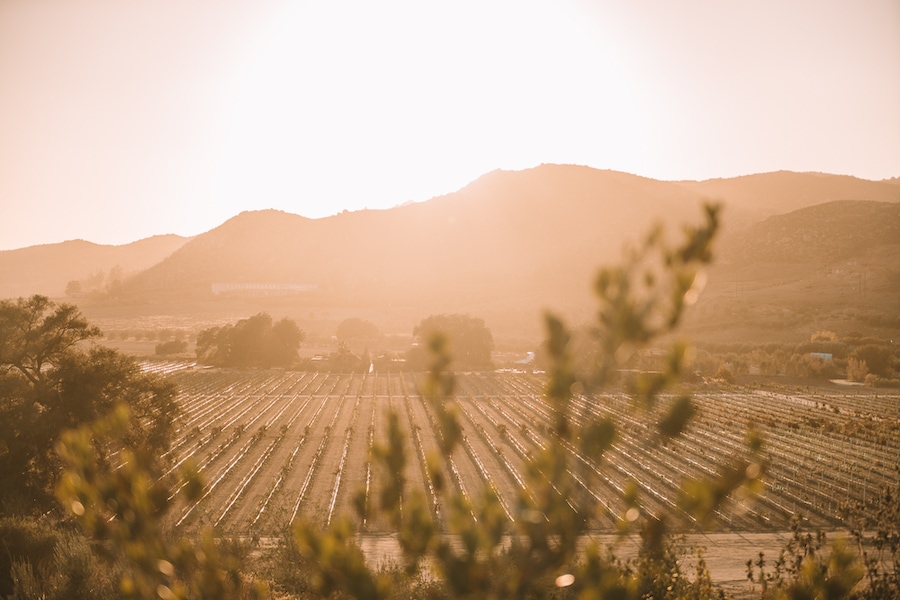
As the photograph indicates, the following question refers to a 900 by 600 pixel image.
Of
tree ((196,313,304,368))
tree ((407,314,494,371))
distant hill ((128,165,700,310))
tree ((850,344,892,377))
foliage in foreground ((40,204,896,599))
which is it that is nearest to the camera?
foliage in foreground ((40,204,896,599))

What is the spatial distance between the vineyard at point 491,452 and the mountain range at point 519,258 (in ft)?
150

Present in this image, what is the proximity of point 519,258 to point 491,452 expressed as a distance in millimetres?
129549

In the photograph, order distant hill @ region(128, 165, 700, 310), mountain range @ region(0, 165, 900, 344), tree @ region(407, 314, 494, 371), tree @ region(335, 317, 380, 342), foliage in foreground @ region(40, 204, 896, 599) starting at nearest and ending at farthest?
1. foliage in foreground @ region(40, 204, 896, 599)
2. tree @ region(407, 314, 494, 371)
3. tree @ region(335, 317, 380, 342)
4. mountain range @ region(0, 165, 900, 344)
5. distant hill @ region(128, 165, 700, 310)

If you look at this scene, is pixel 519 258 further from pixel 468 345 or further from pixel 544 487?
pixel 544 487

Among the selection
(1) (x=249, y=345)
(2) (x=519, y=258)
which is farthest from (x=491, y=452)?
(2) (x=519, y=258)

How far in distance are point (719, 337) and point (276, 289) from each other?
99.2 metres

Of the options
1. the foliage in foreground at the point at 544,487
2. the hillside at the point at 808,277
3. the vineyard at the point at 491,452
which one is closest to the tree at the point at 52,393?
the vineyard at the point at 491,452

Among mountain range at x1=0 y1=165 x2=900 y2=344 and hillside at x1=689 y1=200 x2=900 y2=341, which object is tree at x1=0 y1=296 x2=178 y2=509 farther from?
hillside at x1=689 y1=200 x2=900 y2=341

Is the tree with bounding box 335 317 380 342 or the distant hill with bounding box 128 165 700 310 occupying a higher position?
the distant hill with bounding box 128 165 700 310

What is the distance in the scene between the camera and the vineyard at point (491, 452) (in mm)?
23219

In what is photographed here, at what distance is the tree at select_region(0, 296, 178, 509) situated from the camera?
20.5 metres

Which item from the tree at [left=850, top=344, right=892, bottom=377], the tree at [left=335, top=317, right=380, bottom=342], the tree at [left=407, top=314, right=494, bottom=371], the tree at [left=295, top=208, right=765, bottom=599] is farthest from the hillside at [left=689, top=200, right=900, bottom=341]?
the tree at [left=295, top=208, right=765, bottom=599]

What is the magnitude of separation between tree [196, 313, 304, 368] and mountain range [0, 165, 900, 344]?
107ft

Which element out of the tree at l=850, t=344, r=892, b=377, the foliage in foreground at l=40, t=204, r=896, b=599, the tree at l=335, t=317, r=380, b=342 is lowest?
the tree at l=850, t=344, r=892, b=377
